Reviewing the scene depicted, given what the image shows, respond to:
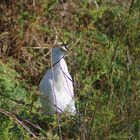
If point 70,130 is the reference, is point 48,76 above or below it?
above

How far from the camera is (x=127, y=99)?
3.22 m

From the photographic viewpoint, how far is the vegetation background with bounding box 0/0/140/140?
313cm

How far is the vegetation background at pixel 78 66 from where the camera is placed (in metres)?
3.13

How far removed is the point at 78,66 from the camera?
3.29 metres

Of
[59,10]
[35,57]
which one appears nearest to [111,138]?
[35,57]

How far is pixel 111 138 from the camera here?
9.94ft

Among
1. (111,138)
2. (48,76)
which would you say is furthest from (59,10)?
(111,138)

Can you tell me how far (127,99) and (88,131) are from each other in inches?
10.5

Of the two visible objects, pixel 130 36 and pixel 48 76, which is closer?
pixel 130 36

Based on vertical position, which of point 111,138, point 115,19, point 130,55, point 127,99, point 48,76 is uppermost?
point 115,19

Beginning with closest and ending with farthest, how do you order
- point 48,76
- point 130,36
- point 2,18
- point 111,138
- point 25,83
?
point 111,138 < point 130,36 < point 48,76 < point 25,83 < point 2,18

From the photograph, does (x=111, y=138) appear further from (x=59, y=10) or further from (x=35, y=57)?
(x=59, y=10)

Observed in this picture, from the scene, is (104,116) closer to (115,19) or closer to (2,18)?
(2,18)

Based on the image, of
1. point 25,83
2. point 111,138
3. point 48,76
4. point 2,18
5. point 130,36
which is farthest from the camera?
point 2,18
